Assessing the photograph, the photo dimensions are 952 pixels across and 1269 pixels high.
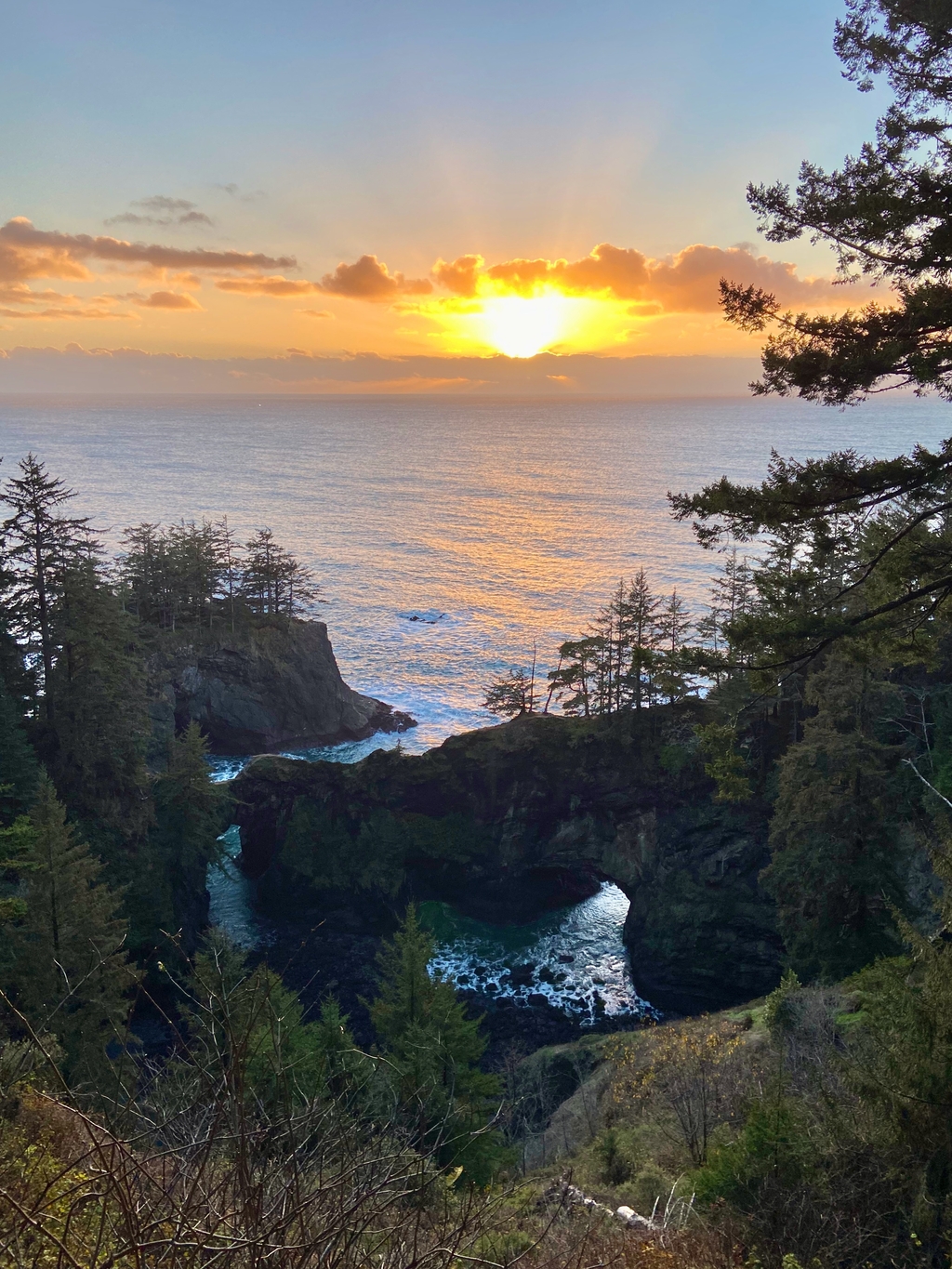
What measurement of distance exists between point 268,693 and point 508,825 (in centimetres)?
2315

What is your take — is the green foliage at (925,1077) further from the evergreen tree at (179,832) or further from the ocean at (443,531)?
the ocean at (443,531)

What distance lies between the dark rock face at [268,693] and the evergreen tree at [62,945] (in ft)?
97.8

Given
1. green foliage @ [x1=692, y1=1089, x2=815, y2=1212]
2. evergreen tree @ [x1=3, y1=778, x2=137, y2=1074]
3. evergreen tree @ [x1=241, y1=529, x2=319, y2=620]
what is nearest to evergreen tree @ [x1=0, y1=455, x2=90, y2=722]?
evergreen tree @ [x1=3, y1=778, x2=137, y2=1074]

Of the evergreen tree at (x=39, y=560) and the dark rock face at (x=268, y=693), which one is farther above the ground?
the evergreen tree at (x=39, y=560)

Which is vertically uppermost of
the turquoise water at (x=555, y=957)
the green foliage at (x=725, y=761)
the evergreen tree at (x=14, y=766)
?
the green foliage at (x=725, y=761)

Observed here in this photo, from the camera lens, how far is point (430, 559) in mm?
94812

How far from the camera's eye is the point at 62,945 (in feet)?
63.6

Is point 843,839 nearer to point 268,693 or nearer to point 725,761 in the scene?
point 725,761

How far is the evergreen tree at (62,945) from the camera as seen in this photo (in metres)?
18.6

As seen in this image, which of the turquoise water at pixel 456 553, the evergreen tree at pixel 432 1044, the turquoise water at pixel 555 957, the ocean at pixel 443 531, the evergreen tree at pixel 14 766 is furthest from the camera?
the ocean at pixel 443 531

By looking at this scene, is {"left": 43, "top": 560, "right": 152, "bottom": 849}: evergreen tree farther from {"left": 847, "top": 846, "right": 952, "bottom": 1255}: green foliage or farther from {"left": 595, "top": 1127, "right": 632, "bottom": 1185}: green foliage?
{"left": 847, "top": 846, "right": 952, "bottom": 1255}: green foliage

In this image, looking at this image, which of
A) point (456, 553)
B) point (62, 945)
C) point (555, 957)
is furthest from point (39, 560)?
point (456, 553)

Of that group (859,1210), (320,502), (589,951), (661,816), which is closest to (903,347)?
(859,1210)

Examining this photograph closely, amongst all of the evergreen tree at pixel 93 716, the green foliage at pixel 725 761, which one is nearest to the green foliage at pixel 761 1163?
the green foliage at pixel 725 761
